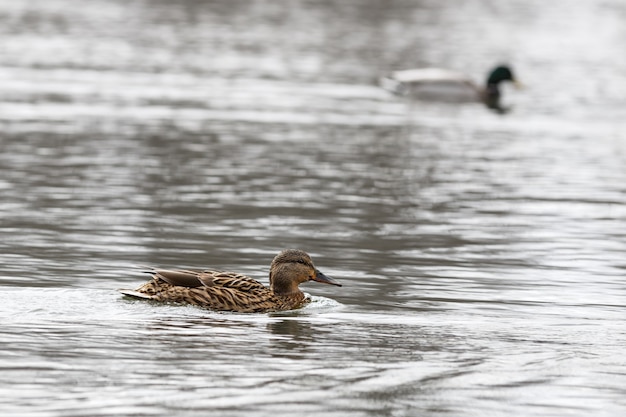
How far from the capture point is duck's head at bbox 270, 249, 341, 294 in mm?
12844

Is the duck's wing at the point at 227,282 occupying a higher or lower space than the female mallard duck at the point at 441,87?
lower

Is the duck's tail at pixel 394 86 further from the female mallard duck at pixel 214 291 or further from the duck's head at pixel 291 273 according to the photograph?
the female mallard duck at pixel 214 291

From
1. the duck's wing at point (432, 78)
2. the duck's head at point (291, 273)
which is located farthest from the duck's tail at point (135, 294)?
the duck's wing at point (432, 78)

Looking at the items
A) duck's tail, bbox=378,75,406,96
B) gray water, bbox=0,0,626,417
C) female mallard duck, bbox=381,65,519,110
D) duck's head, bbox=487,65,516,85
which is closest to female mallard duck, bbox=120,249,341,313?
gray water, bbox=0,0,626,417

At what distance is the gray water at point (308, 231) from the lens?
32.9 feet

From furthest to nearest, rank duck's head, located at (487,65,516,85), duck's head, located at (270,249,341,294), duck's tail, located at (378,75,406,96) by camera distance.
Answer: duck's head, located at (487,65,516,85)
duck's tail, located at (378,75,406,96)
duck's head, located at (270,249,341,294)

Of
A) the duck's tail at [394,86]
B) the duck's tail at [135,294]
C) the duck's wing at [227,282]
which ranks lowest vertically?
the duck's tail at [135,294]

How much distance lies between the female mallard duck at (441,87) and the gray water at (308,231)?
470 mm

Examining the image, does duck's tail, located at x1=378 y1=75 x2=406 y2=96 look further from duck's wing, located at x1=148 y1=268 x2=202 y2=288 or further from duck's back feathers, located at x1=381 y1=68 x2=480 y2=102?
duck's wing, located at x1=148 y1=268 x2=202 y2=288

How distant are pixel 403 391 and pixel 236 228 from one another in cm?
752

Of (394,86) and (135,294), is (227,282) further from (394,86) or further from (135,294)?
(394,86)

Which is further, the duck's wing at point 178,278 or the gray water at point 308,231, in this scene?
the duck's wing at point 178,278

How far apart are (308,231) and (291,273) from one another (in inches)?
174

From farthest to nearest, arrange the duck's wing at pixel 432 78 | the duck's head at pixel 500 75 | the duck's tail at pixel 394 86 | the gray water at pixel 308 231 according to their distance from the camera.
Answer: the duck's head at pixel 500 75 < the duck's tail at pixel 394 86 < the duck's wing at pixel 432 78 < the gray water at pixel 308 231
